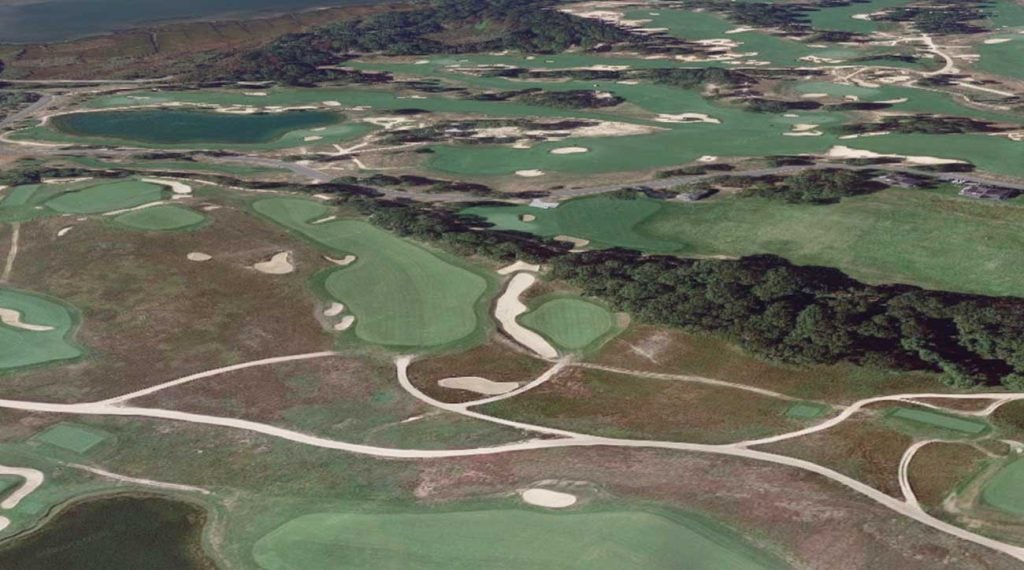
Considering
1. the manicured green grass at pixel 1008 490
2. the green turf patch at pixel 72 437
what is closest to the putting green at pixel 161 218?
the green turf patch at pixel 72 437

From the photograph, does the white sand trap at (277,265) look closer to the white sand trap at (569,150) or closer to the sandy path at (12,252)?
the sandy path at (12,252)

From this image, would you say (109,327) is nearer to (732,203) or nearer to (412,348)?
(412,348)

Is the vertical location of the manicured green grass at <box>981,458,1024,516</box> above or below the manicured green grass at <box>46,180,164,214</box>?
below

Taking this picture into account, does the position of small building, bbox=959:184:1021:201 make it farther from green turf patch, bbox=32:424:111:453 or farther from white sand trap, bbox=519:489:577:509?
green turf patch, bbox=32:424:111:453

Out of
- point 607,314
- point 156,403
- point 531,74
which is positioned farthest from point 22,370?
point 531,74

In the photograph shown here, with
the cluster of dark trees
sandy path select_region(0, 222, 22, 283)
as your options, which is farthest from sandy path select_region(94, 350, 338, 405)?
the cluster of dark trees
